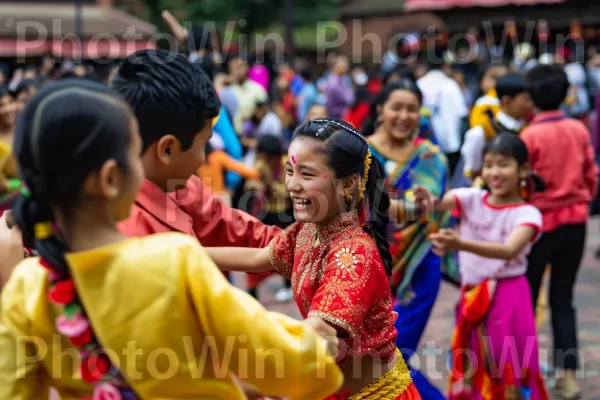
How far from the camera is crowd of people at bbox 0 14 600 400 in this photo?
163 cm

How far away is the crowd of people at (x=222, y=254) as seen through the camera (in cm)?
163

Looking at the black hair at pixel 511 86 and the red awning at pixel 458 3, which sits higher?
the red awning at pixel 458 3

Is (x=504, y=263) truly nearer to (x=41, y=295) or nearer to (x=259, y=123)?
(x=41, y=295)

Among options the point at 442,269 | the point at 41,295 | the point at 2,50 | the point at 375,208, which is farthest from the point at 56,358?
the point at 2,50

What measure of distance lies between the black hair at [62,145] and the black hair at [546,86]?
3760mm

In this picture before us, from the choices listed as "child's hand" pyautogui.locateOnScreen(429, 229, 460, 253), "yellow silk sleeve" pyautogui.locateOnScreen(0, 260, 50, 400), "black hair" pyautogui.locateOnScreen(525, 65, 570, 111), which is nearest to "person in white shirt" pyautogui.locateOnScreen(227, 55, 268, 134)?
"black hair" pyautogui.locateOnScreen(525, 65, 570, 111)

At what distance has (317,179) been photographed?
2367 mm

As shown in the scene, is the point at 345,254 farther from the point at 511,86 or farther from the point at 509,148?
the point at 511,86

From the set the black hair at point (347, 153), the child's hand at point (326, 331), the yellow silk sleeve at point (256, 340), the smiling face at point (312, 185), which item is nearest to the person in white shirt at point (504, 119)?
the black hair at point (347, 153)

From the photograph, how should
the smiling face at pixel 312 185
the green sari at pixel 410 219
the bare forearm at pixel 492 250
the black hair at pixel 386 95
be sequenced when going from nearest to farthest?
the smiling face at pixel 312 185
the bare forearm at pixel 492 250
the green sari at pixel 410 219
the black hair at pixel 386 95

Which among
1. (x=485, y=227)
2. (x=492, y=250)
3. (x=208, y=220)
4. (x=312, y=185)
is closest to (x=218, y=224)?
(x=208, y=220)

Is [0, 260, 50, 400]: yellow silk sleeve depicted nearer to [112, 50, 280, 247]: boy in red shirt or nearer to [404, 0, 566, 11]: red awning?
→ [112, 50, 280, 247]: boy in red shirt

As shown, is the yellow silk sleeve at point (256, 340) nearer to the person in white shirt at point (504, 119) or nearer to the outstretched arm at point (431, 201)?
the outstretched arm at point (431, 201)

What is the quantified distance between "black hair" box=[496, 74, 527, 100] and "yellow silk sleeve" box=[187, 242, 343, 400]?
3.81 metres
